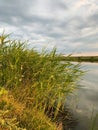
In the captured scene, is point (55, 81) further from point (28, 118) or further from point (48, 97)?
point (28, 118)

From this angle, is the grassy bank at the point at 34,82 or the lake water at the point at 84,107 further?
the lake water at the point at 84,107

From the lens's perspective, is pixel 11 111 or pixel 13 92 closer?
pixel 11 111

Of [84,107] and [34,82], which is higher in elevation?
[34,82]

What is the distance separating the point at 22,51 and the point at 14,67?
3.91ft

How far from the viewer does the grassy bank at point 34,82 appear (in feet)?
26.6

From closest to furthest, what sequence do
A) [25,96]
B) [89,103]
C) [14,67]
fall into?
1. [25,96]
2. [14,67]
3. [89,103]

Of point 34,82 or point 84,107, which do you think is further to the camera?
point 84,107

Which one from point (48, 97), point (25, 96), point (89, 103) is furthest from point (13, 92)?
point (89, 103)

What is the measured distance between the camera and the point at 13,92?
930cm

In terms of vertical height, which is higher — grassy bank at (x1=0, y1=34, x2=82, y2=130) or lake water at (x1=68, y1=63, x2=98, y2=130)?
grassy bank at (x1=0, y1=34, x2=82, y2=130)

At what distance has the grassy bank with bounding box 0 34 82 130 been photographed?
26.6 ft

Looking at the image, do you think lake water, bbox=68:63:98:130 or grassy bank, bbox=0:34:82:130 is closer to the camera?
grassy bank, bbox=0:34:82:130

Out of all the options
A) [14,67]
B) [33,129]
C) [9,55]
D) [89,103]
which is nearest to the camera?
[33,129]

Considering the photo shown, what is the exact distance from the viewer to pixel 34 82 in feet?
32.3
